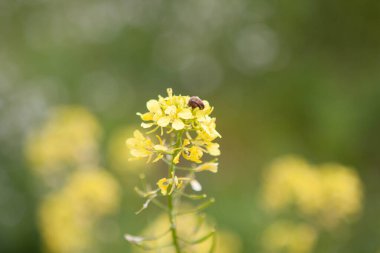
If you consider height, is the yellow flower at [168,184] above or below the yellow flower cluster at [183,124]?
below

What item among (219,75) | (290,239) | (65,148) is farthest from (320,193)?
(219,75)

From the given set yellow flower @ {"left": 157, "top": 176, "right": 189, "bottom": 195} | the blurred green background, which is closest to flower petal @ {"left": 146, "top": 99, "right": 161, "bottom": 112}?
yellow flower @ {"left": 157, "top": 176, "right": 189, "bottom": 195}

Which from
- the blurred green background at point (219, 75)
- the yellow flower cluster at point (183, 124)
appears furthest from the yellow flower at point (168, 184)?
the blurred green background at point (219, 75)

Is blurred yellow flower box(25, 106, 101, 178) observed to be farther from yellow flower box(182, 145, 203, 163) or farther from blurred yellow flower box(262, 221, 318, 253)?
yellow flower box(182, 145, 203, 163)

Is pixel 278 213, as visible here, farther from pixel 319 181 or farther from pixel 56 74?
pixel 56 74

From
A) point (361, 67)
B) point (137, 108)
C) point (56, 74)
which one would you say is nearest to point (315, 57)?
point (361, 67)

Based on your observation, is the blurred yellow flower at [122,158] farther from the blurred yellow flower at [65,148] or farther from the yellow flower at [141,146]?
the yellow flower at [141,146]
